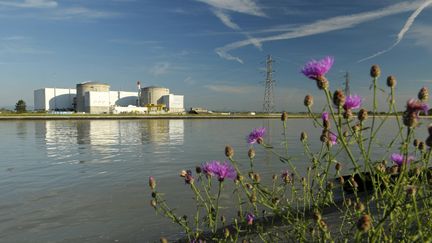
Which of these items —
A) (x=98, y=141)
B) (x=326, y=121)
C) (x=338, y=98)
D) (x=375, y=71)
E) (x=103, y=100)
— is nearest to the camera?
(x=338, y=98)

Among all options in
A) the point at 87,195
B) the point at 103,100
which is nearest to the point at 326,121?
the point at 87,195

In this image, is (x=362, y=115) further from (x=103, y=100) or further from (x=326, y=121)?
(x=103, y=100)

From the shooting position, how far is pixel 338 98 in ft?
6.72

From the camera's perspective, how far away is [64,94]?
10956 centimetres

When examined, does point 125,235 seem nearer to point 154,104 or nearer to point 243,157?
point 243,157

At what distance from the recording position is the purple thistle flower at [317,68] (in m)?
2.09

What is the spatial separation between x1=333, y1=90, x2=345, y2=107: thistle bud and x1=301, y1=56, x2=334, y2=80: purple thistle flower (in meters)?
0.14

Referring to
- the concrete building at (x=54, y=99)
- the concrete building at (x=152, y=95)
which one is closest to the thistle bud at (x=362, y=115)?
the concrete building at (x=54, y=99)

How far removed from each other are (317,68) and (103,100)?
105709mm

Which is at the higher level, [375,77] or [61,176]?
[375,77]

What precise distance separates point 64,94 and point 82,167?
103m

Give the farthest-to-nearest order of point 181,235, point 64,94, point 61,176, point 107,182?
point 64,94
point 61,176
point 107,182
point 181,235

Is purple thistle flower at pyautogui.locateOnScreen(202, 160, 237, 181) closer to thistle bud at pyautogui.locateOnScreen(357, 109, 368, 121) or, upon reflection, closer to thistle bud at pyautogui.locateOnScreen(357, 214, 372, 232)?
thistle bud at pyautogui.locateOnScreen(357, 109, 368, 121)

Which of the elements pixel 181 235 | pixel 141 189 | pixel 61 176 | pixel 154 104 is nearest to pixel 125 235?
pixel 181 235
